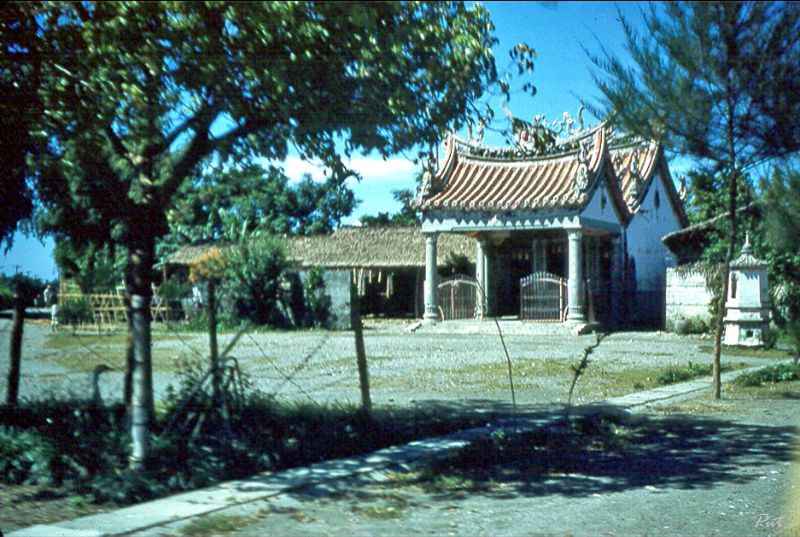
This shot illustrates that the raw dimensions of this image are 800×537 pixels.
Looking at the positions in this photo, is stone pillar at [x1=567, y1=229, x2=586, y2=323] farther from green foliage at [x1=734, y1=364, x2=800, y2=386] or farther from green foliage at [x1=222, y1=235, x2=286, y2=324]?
green foliage at [x1=734, y1=364, x2=800, y2=386]

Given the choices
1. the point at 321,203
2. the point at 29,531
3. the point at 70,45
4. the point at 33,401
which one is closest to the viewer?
the point at 29,531

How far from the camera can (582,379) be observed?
15.6 metres

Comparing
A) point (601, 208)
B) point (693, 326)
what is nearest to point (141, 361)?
point (693, 326)

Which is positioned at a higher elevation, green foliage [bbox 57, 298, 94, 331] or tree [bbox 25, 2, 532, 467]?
tree [bbox 25, 2, 532, 467]

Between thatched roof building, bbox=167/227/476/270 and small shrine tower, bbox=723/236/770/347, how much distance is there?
49.3 ft

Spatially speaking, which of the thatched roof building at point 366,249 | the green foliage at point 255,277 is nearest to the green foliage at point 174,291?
the green foliage at point 255,277

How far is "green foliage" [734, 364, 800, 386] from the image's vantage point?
14.9m

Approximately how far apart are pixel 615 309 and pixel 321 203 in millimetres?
17507

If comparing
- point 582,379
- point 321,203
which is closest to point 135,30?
point 582,379

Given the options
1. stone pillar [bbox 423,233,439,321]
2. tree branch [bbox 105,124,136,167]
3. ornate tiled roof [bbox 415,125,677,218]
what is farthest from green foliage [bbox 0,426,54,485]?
stone pillar [bbox 423,233,439,321]

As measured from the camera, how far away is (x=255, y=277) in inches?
1204

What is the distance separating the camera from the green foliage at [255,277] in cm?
3048

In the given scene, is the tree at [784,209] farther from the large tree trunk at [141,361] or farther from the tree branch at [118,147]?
the large tree trunk at [141,361]

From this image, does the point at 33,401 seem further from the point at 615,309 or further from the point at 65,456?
the point at 615,309
